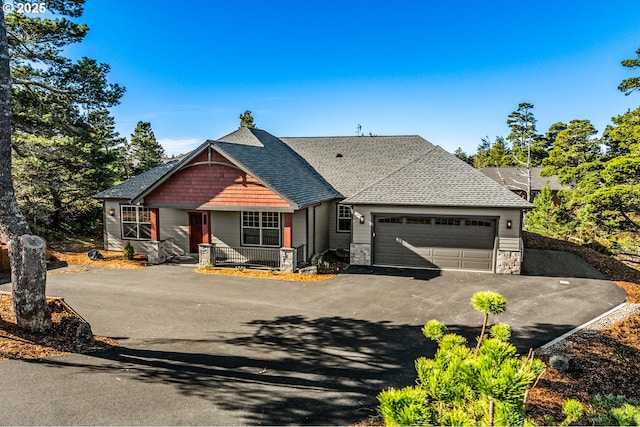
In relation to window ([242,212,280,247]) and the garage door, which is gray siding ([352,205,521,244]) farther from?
window ([242,212,280,247])

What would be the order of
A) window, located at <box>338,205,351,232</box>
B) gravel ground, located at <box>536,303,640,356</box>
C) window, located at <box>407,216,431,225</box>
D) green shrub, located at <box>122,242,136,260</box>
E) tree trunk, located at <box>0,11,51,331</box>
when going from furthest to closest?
1. window, located at <box>338,205,351,232</box>
2. green shrub, located at <box>122,242,136,260</box>
3. window, located at <box>407,216,431,225</box>
4. gravel ground, located at <box>536,303,640,356</box>
5. tree trunk, located at <box>0,11,51,331</box>

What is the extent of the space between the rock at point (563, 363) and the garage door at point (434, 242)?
848cm

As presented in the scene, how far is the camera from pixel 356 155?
21.4 metres

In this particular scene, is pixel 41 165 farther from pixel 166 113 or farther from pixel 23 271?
pixel 23 271

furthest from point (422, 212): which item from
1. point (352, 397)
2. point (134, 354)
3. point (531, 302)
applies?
point (134, 354)

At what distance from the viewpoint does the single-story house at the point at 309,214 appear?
48.3 ft

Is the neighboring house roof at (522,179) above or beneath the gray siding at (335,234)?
above

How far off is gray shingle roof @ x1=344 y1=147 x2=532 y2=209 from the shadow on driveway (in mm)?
6415

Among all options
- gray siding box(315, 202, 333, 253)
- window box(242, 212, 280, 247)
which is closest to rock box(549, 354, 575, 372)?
gray siding box(315, 202, 333, 253)

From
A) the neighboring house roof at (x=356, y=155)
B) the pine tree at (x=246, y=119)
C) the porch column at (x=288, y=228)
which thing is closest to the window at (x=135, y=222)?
the porch column at (x=288, y=228)

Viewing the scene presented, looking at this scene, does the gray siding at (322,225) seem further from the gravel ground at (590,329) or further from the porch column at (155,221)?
the gravel ground at (590,329)

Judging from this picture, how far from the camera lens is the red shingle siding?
14.7 metres

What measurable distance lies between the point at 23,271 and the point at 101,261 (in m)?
9.57

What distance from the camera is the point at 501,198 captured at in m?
14.6
